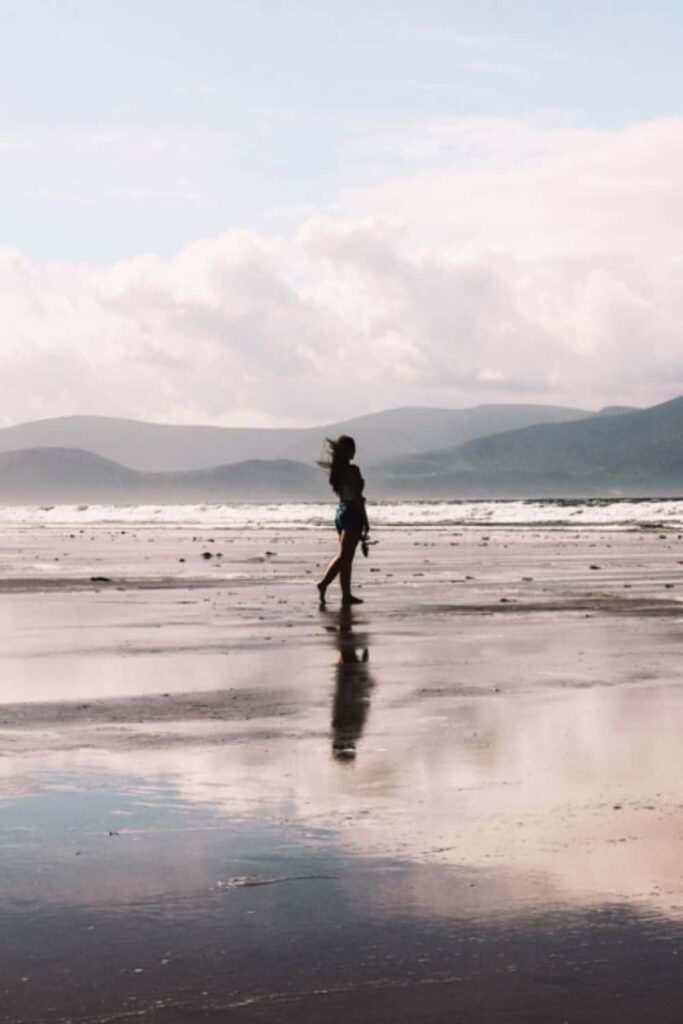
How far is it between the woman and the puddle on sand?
47.5 feet

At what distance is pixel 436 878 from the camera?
19.6 feet

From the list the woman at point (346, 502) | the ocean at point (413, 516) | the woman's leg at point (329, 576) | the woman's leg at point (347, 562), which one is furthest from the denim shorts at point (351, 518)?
the ocean at point (413, 516)

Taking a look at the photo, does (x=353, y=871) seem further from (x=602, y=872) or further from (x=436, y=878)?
(x=602, y=872)

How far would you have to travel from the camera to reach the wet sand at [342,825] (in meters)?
4.78

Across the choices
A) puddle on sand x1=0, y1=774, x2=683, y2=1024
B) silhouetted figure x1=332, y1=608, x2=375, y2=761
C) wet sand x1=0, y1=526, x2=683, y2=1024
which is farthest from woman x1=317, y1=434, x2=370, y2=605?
puddle on sand x1=0, y1=774, x2=683, y2=1024

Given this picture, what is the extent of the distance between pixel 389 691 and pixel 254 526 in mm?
55104

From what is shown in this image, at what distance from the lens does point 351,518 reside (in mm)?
21953

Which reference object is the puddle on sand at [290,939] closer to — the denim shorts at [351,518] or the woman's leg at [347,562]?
the woman's leg at [347,562]

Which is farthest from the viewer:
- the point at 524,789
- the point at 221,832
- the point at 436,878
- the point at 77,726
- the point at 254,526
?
the point at 254,526

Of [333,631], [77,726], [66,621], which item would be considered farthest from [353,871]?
[66,621]

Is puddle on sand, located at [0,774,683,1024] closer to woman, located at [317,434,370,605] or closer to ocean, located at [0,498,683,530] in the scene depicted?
woman, located at [317,434,370,605]

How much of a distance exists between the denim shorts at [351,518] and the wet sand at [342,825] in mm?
5576

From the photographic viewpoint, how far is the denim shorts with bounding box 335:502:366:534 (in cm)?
2188

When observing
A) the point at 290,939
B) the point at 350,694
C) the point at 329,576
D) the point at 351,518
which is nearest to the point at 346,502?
the point at 351,518
